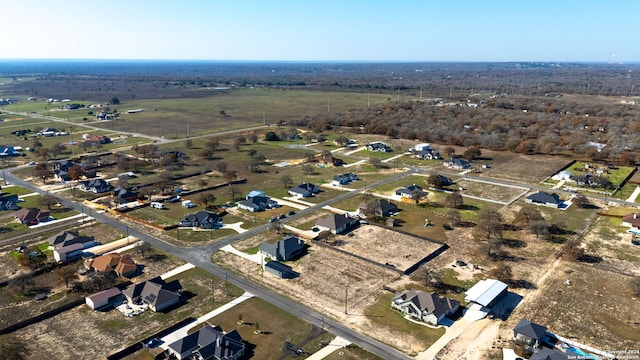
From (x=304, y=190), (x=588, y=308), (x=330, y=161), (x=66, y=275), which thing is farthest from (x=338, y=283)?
(x=330, y=161)

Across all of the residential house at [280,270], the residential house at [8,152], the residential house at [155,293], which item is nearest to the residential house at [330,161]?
the residential house at [280,270]

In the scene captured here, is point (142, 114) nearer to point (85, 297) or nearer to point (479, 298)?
point (85, 297)

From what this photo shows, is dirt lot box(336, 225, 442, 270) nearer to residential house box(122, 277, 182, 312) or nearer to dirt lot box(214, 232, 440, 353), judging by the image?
dirt lot box(214, 232, 440, 353)

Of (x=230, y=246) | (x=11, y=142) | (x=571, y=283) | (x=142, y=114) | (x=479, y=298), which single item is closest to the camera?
(x=479, y=298)

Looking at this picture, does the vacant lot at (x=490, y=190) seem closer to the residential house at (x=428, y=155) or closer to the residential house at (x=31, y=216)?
the residential house at (x=428, y=155)

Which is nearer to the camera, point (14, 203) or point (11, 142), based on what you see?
point (14, 203)

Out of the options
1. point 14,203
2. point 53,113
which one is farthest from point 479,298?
point 53,113

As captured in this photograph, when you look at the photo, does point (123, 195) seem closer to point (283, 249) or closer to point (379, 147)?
point (283, 249)

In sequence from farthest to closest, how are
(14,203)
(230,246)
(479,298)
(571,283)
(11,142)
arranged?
(11,142) → (14,203) → (230,246) → (571,283) → (479,298)
